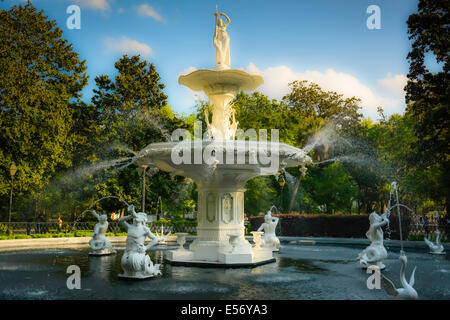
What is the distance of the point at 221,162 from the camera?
415 inches

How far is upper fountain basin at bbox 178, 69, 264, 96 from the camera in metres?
11.9

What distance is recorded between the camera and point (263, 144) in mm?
10438

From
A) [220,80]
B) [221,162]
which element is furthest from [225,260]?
[220,80]

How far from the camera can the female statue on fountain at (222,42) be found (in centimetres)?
1272

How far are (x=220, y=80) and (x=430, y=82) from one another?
16988 millimetres

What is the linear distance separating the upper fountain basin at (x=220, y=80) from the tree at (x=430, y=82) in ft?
47.9

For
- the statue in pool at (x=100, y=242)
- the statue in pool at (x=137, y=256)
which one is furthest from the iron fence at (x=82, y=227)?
the statue in pool at (x=137, y=256)

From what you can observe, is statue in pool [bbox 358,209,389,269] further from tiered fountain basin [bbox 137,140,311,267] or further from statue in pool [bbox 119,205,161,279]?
statue in pool [bbox 119,205,161,279]

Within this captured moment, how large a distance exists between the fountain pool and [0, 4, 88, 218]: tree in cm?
1379

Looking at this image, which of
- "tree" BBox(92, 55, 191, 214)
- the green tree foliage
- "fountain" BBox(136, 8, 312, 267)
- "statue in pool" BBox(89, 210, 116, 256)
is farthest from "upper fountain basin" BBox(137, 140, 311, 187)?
the green tree foliage

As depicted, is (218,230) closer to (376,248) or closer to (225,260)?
(225,260)

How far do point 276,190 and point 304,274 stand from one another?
28.7 m

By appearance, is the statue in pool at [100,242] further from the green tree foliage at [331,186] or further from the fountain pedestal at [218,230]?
the green tree foliage at [331,186]
